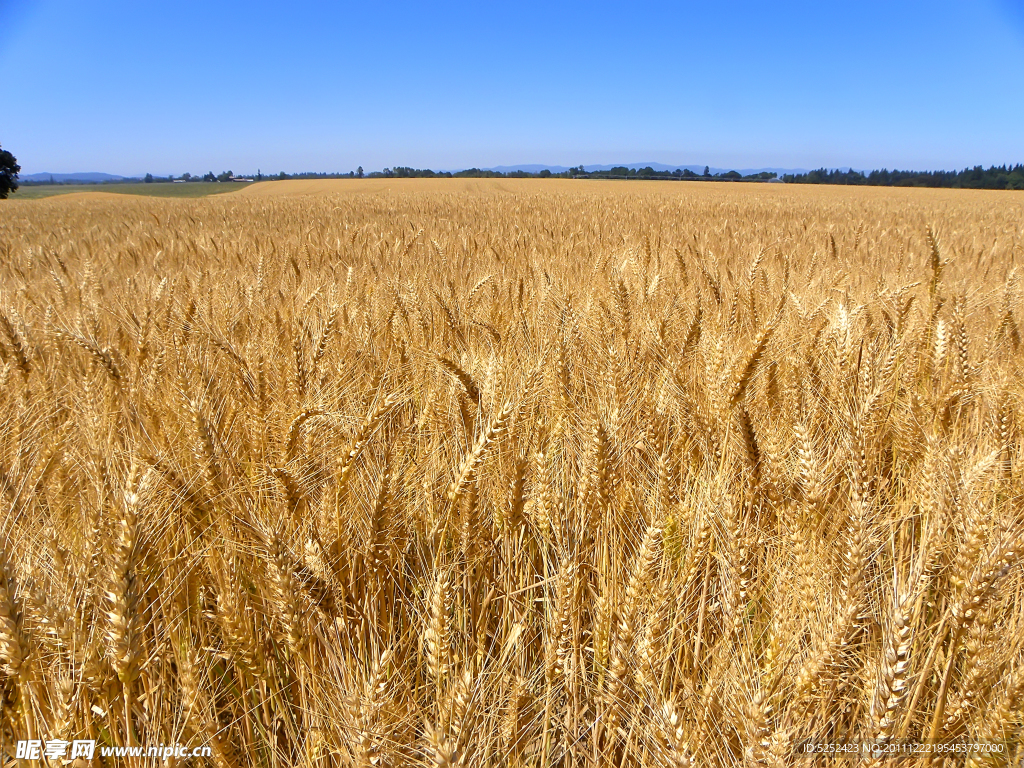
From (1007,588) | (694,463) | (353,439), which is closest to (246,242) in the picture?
(353,439)

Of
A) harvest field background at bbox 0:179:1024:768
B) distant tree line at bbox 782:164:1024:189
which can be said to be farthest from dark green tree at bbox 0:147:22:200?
distant tree line at bbox 782:164:1024:189

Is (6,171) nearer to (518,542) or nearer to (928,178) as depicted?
(518,542)

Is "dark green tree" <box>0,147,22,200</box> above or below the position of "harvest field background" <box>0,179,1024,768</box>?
above

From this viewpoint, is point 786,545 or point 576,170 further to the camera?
point 576,170

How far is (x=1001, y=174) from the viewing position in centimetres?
4850

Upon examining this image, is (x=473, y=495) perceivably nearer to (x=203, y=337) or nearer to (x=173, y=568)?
(x=173, y=568)

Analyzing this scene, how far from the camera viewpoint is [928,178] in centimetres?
4903

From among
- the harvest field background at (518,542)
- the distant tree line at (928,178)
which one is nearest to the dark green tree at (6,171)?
the harvest field background at (518,542)

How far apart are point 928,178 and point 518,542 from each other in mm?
64289

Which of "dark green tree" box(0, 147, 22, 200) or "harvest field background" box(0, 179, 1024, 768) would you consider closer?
"harvest field background" box(0, 179, 1024, 768)

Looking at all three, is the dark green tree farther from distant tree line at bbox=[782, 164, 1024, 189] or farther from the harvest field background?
distant tree line at bbox=[782, 164, 1024, 189]

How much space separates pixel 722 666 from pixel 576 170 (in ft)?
209

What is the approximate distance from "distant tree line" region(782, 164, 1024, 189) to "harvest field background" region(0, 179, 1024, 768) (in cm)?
5816

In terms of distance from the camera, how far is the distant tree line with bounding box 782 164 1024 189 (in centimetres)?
4616
